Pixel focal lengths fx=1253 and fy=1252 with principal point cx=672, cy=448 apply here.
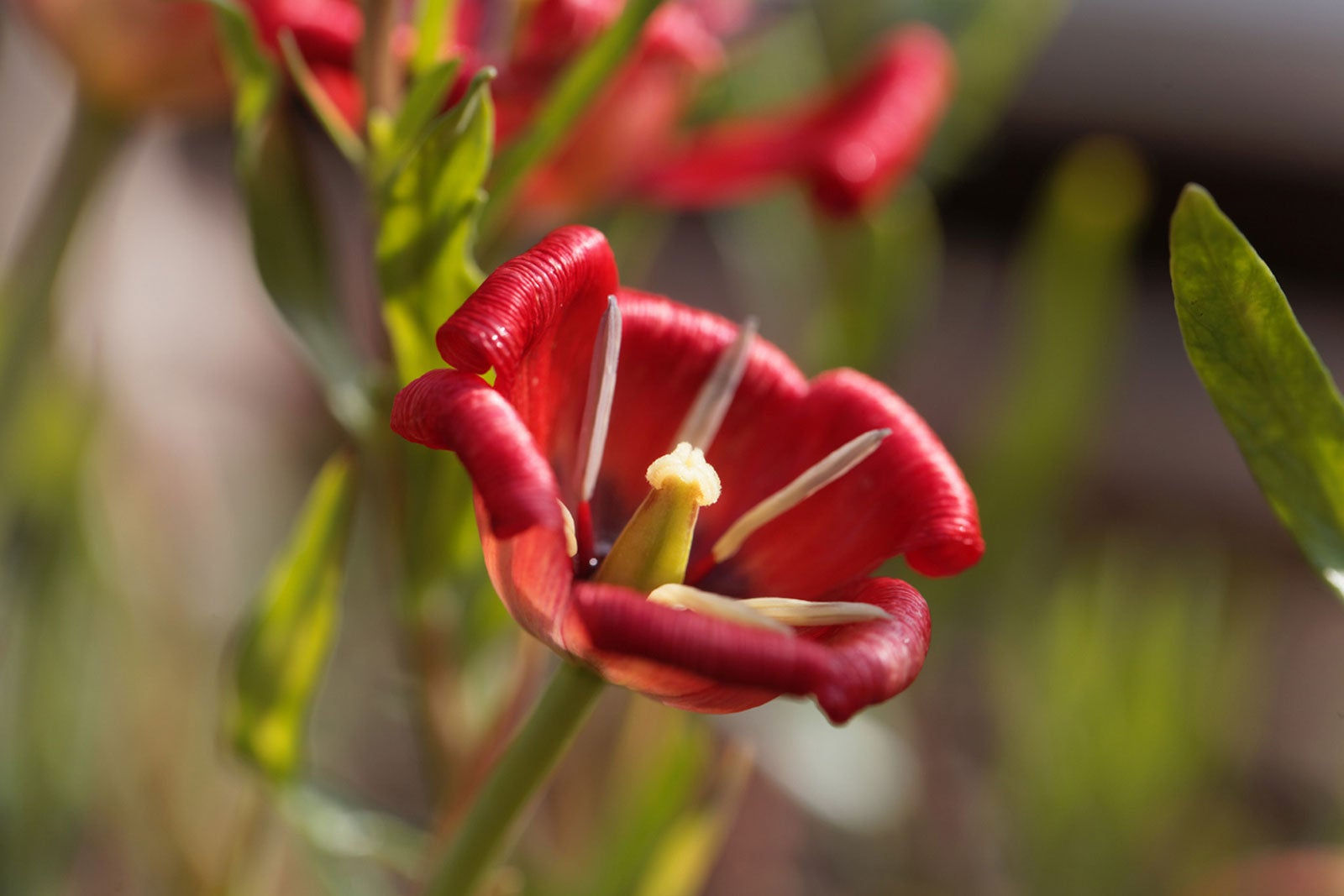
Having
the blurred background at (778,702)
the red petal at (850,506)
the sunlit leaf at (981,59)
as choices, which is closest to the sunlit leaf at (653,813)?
the blurred background at (778,702)

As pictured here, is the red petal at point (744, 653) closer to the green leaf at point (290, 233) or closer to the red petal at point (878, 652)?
the red petal at point (878, 652)

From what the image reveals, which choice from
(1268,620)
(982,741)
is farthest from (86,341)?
(1268,620)

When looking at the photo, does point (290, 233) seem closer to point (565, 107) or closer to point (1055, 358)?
point (565, 107)

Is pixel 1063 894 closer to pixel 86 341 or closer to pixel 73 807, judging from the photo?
pixel 73 807

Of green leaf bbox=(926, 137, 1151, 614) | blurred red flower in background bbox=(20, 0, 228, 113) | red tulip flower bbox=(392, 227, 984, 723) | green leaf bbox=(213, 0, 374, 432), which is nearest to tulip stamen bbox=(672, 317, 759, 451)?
red tulip flower bbox=(392, 227, 984, 723)

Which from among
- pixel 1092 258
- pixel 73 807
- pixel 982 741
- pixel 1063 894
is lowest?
pixel 982 741

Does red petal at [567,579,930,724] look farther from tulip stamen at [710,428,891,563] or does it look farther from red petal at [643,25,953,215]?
red petal at [643,25,953,215]

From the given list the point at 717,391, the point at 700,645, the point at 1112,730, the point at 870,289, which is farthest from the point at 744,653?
the point at 1112,730
